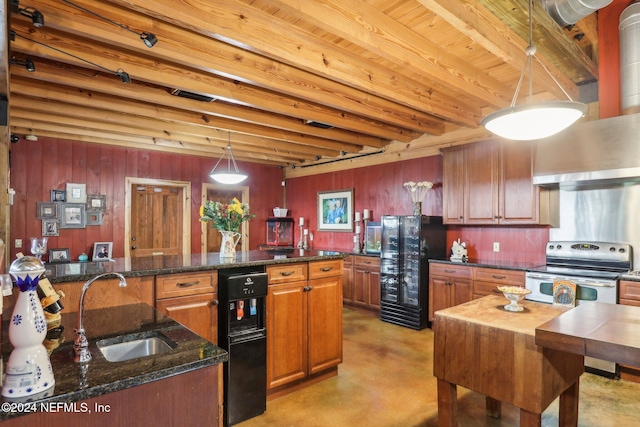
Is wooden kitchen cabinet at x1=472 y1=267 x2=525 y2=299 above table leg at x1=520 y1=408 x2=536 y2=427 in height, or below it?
above

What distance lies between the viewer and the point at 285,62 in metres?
2.69

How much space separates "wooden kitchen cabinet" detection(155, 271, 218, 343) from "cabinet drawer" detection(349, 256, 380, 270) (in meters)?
3.13

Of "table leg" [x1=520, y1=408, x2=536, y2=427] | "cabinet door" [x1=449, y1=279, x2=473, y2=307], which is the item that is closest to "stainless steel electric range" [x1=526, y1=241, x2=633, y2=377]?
"cabinet door" [x1=449, y1=279, x2=473, y2=307]

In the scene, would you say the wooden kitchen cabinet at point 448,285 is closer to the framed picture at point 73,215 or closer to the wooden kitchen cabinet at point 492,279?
the wooden kitchen cabinet at point 492,279

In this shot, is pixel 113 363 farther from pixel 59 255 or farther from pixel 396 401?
pixel 59 255

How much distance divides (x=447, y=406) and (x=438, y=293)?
7.92 feet

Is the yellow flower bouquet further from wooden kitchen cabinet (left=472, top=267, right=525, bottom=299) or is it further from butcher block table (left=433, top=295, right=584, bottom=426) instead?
wooden kitchen cabinet (left=472, top=267, right=525, bottom=299)

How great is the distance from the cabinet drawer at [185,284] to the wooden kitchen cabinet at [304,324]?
46cm

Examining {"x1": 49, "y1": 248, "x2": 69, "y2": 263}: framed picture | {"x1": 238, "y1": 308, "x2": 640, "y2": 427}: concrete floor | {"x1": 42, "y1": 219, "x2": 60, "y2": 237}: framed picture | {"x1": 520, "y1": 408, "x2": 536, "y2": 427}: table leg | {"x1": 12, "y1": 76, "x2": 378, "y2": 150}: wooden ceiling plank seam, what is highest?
{"x1": 12, "y1": 76, "x2": 378, "y2": 150}: wooden ceiling plank seam

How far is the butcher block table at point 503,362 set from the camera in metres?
1.82

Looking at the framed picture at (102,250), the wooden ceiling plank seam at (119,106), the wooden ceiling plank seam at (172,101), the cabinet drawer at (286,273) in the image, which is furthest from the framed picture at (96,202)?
the cabinet drawer at (286,273)

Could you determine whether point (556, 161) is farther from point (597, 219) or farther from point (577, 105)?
point (577, 105)

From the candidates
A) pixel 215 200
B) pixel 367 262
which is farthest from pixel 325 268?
pixel 215 200

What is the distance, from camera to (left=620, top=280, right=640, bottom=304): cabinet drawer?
2.99 metres
